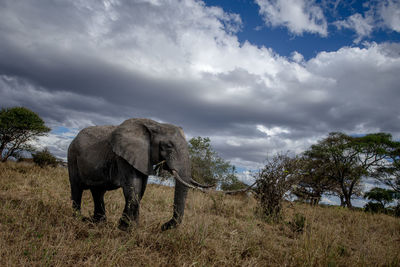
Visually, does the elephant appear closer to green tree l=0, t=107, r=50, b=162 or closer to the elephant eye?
the elephant eye

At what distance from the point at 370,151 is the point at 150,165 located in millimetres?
27209

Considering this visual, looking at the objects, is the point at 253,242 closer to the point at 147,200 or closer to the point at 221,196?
the point at 221,196

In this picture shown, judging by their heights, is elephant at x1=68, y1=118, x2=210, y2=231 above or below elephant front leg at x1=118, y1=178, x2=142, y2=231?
above

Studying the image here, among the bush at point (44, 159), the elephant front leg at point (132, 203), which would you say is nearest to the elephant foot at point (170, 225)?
the elephant front leg at point (132, 203)

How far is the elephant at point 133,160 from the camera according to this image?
16.3ft

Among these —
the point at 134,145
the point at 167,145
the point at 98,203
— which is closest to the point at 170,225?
the point at 167,145

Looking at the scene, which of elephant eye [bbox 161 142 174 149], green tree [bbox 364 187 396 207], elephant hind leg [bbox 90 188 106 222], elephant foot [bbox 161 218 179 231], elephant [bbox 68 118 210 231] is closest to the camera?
elephant foot [bbox 161 218 179 231]

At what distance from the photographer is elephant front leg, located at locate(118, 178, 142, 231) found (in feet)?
15.8

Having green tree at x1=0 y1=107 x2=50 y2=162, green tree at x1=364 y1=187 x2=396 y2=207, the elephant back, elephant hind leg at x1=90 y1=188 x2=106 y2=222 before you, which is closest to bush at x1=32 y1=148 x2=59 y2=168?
green tree at x1=0 y1=107 x2=50 y2=162

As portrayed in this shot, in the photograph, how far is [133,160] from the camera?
5.01 m

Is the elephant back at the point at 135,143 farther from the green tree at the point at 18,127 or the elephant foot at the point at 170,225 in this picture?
the green tree at the point at 18,127

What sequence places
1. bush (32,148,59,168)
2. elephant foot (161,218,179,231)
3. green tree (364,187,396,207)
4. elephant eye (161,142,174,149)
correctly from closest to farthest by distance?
elephant foot (161,218,179,231) → elephant eye (161,142,174,149) → bush (32,148,59,168) → green tree (364,187,396,207)

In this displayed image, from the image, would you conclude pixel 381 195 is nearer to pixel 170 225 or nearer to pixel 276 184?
pixel 276 184

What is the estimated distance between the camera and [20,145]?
2173 cm
